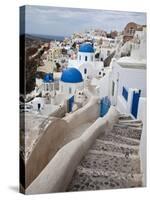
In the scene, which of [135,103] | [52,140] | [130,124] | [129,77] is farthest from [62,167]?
[129,77]

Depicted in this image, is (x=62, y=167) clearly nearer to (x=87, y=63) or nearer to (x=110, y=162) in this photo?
(x=110, y=162)

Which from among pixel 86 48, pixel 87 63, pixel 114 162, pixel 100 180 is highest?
pixel 86 48

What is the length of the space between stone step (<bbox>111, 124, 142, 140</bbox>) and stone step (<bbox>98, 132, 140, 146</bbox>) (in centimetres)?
3

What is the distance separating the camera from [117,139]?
4.00 m

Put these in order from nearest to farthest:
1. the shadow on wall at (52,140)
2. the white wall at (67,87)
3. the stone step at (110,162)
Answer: the shadow on wall at (52,140) → the white wall at (67,87) → the stone step at (110,162)

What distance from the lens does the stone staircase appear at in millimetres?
3861

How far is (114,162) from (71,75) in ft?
2.69

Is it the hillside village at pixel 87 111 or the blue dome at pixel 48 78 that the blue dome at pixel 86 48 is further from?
the blue dome at pixel 48 78

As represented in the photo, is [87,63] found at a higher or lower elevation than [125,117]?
higher

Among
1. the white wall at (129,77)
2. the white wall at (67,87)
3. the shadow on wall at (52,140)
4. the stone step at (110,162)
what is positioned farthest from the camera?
the white wall at (129,77)

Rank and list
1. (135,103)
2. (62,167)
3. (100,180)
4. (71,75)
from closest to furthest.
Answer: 1. (62,167)
2. (71,75)
3. (100,180)
4. (135,103)

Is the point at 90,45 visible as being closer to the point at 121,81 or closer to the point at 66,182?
the point at 121,81

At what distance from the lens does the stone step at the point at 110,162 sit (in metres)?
3.88

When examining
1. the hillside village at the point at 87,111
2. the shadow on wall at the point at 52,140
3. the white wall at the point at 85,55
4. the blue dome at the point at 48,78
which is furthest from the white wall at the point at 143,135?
the blue dome at the point at 48,78
